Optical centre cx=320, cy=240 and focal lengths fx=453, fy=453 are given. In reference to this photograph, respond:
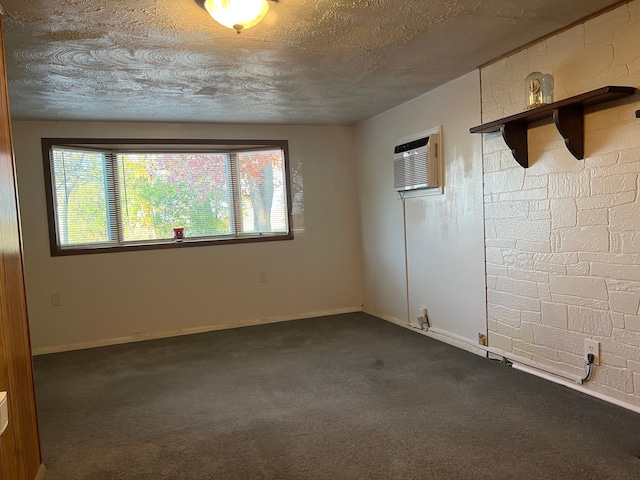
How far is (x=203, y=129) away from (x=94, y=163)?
1.08 metres

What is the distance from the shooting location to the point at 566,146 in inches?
99.7

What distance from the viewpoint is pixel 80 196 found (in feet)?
14.0

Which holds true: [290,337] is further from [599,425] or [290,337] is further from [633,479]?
[633,479]

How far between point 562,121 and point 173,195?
3.51m

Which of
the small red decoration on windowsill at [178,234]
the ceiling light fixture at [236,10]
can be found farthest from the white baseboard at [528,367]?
the ceiling light fixture at [236,10]

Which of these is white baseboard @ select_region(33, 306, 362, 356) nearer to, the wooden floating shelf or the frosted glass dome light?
the wooden floating shelf

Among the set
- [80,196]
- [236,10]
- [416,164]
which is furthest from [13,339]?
[416,164]

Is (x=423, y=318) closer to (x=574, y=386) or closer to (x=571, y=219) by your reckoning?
(x=574, y=386)

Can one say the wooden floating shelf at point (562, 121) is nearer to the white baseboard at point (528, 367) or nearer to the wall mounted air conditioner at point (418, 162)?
the wall mounted air conditioner at point (418, 162)

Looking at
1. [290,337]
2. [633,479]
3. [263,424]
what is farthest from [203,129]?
[633,479]

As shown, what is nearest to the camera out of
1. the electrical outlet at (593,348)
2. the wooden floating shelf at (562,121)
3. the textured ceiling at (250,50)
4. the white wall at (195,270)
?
the textured ceiling at (250,50)

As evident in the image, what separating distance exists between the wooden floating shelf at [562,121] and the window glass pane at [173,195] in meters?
2.73

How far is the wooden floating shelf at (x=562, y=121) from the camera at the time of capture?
2.24 m

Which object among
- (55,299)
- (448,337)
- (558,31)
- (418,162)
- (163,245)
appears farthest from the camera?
(163,245)
